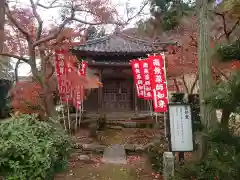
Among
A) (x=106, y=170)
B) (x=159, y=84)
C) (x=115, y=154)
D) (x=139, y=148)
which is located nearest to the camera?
(x=106, y=170)

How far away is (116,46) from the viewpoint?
47.1ft

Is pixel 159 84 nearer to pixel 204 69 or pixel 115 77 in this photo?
pixel 204 69

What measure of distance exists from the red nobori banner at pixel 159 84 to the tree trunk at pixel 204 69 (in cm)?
400

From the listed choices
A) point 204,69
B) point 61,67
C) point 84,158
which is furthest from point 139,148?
point 204,69

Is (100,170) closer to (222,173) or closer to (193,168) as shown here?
(193,168)

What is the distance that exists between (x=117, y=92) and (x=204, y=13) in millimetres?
9154

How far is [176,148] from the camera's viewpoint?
588 cm

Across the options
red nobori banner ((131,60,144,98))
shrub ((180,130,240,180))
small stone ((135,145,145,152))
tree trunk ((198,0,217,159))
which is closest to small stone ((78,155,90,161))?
small stone ((135,145,145,152))

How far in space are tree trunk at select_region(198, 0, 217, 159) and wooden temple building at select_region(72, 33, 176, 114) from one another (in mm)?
7705

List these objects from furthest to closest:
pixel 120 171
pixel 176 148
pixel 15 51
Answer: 1. pixel 15 51
2. pixel 120 171
3. pixel 176 148

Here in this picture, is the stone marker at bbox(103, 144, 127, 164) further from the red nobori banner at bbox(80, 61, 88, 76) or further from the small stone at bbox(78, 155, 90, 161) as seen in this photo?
the red nobori banner at bbox(80, 61, 88, 76)

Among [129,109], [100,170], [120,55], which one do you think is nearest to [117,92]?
[129,109]

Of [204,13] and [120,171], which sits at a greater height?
[204,13]

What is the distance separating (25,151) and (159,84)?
672cm
